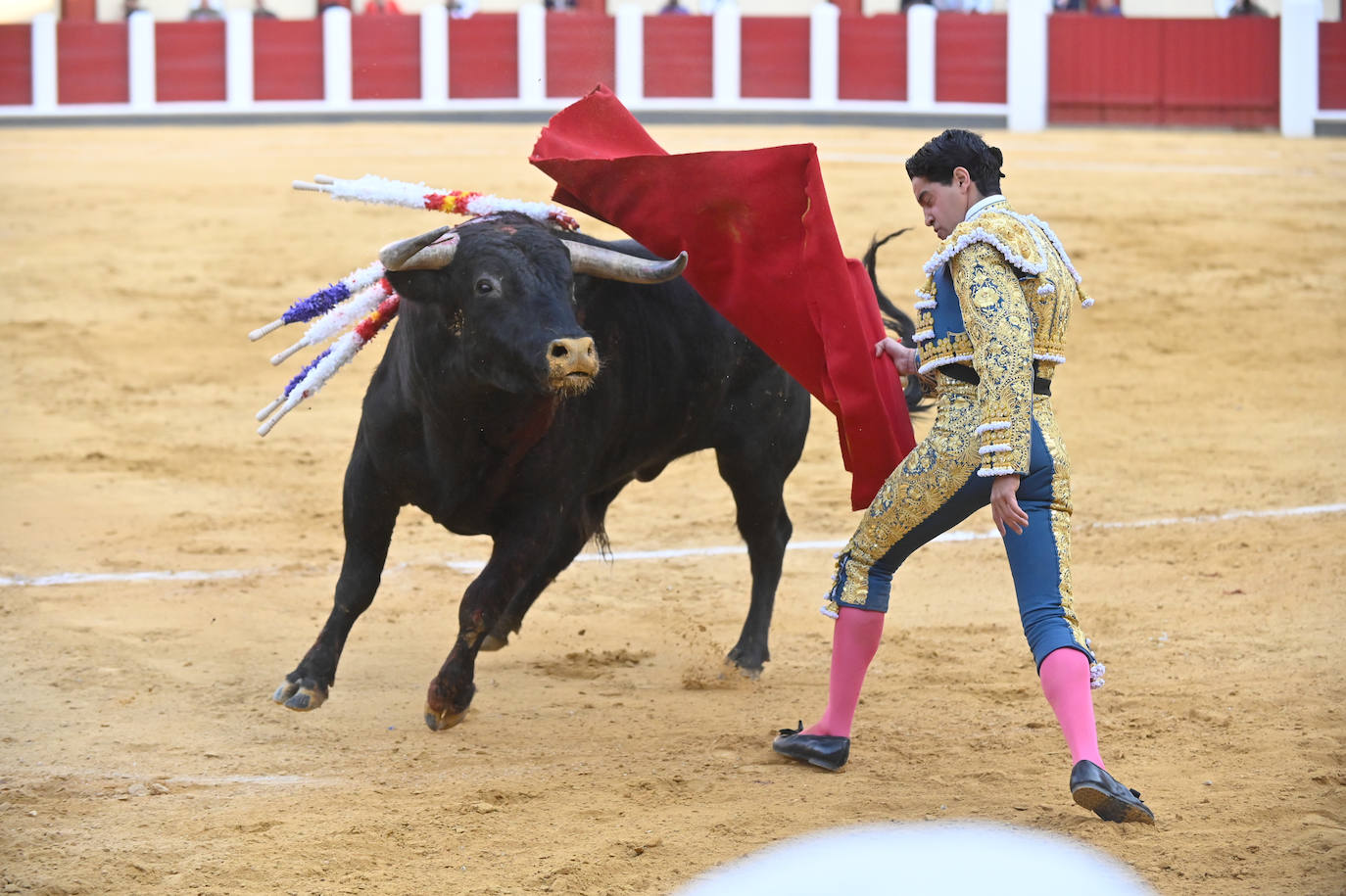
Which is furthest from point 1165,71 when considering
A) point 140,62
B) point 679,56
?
point 140,62

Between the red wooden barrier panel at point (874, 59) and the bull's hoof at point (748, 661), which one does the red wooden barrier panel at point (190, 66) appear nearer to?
the red wooden barrier panel at point (874, 59)

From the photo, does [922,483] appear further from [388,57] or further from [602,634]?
[388,57]

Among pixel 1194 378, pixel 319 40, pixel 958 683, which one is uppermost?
pixel 319 40

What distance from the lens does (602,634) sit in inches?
175

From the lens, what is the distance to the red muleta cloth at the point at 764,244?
3104 mm

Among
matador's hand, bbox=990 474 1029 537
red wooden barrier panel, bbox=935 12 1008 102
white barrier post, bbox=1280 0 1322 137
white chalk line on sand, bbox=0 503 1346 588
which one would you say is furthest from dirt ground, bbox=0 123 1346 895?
red wooden barrier panel, bbox=935 12 1008 102

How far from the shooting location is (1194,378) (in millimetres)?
7859

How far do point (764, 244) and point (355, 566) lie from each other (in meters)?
1.18

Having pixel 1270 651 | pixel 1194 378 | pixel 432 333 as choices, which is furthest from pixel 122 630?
pixel 1194 378

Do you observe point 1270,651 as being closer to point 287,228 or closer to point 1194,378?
Answer: point 1194,378

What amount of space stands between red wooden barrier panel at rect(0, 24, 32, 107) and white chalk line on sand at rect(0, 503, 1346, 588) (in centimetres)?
1272

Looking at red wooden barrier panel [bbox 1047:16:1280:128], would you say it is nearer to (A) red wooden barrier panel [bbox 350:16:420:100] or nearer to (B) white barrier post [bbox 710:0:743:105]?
(B) white barrier post [bbox 710:0:743:105]

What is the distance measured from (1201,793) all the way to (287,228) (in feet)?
26.2

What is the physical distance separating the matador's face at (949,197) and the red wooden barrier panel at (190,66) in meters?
14.7
